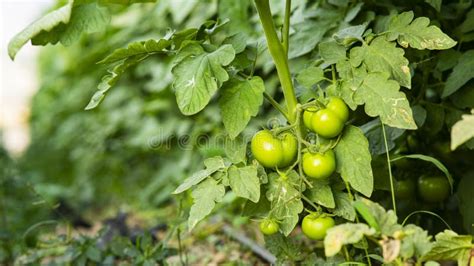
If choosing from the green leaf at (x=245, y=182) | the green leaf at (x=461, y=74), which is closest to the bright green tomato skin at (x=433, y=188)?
the green leaf at (x=461, y=74)

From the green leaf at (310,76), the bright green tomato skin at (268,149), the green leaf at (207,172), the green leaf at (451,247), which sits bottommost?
the green leaf at (451,247)

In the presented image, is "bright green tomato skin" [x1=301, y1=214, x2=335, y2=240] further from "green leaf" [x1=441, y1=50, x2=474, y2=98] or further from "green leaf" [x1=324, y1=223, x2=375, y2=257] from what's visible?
"green leaf" [x1=441, y1=50, x2=474, y2=98]

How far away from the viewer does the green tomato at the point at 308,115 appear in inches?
56.8

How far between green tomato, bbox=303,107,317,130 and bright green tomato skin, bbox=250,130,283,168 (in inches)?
3.1

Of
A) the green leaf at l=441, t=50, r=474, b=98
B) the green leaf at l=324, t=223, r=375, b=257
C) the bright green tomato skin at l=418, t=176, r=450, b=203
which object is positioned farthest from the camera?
the bright green tomato skin at l=418, t=176, r=450, b=203

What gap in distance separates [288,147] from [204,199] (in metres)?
0.22

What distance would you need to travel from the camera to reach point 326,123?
4.58 ft

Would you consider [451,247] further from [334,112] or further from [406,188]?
[406,188]

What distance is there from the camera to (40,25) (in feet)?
4.75

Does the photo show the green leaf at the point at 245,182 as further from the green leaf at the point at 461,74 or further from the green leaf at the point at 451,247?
the green leaf at the point at 461,74

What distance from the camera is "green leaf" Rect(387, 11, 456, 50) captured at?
4.67 feet

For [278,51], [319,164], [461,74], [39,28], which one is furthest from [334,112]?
[39,28]

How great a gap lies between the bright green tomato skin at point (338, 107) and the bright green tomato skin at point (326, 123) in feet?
0.04

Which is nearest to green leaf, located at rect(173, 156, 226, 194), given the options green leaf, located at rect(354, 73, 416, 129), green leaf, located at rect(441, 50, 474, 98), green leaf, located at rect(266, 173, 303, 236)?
green leaf, located at rect(266, 173, 303, 236)
